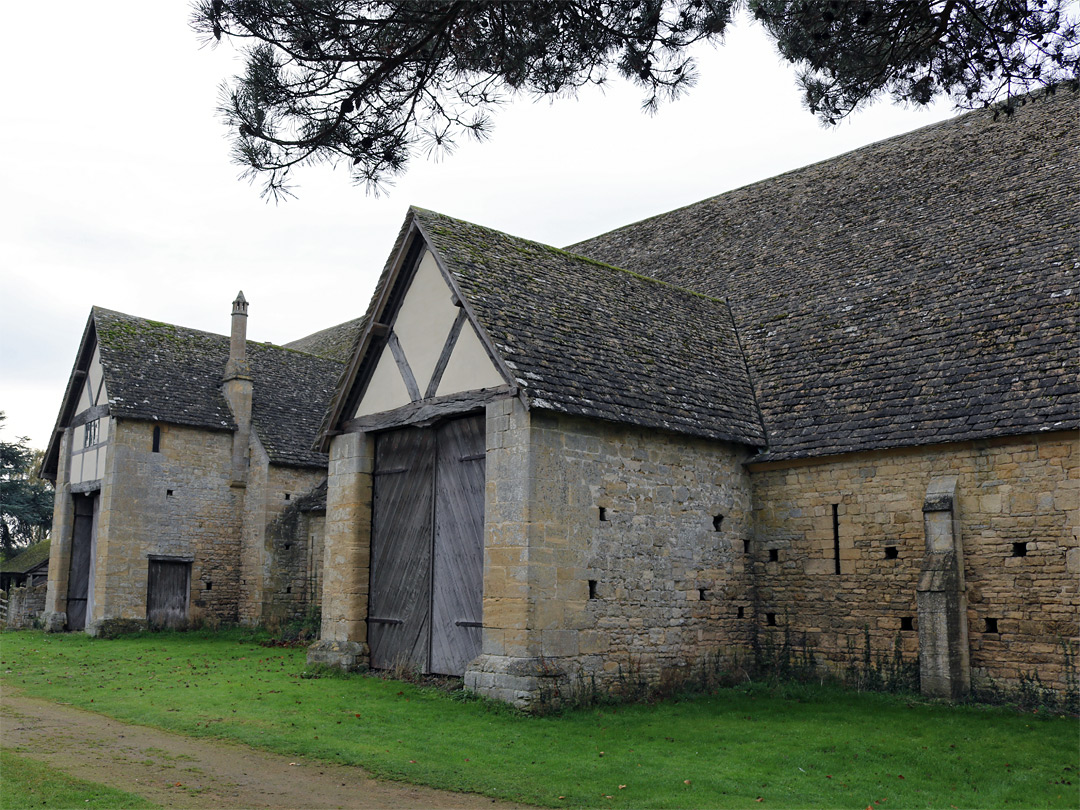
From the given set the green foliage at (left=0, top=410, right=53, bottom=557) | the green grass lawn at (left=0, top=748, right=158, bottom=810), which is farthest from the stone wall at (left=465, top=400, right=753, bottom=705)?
the green foliage at (left=0, top=410, right=53, bottom=557)

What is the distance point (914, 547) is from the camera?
41.9ft

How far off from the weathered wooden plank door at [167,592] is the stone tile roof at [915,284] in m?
14.2

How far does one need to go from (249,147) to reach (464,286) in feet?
19.8

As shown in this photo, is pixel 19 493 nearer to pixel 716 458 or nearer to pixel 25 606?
pixel 25 606

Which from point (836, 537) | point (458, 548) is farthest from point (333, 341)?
point (836, 537)

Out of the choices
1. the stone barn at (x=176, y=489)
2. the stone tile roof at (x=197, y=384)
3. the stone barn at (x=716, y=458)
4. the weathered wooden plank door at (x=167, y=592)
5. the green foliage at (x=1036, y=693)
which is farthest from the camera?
the stone tile roof at (x=197, y=384)

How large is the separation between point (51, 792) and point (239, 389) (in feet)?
60.0

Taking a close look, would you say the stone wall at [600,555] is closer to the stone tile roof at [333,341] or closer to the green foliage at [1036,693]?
the green foliage at [1036,693]

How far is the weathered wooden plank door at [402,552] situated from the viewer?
1348 centimetres

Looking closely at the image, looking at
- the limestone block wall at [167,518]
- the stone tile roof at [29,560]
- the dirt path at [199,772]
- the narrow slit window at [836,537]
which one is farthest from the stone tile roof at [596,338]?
the stone tile roof at [29,560]

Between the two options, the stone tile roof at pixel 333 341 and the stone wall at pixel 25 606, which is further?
the stone tile roof at pixel 333 341

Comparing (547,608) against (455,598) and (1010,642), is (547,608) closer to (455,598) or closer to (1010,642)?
(455,598)

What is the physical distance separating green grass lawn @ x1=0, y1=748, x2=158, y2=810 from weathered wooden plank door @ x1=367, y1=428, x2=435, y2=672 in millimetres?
5886

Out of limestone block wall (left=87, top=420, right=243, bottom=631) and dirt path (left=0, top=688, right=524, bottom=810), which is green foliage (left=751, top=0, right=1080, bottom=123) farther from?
limestone block wall (left=87, top=420, right=243, bottom=631)
